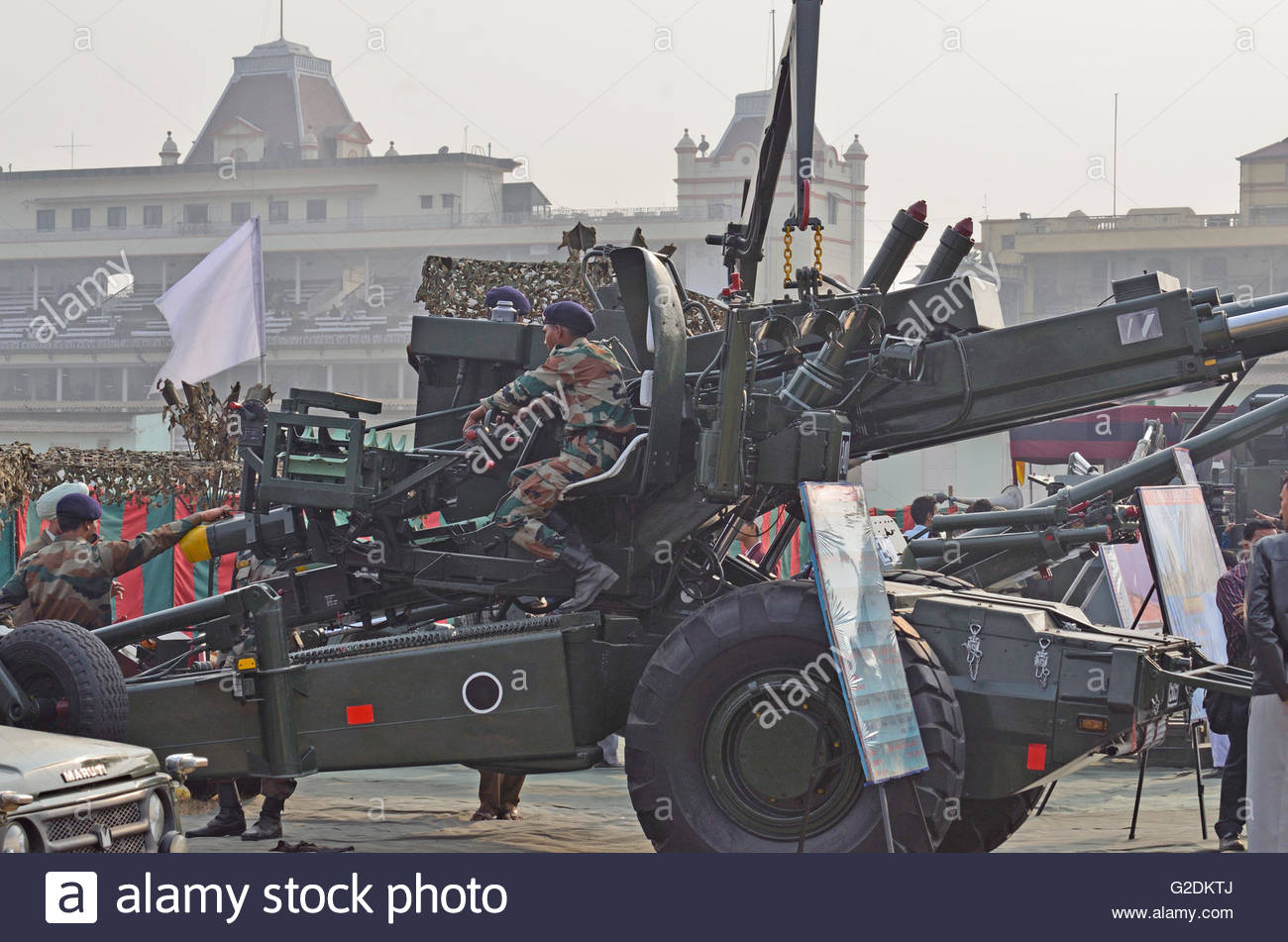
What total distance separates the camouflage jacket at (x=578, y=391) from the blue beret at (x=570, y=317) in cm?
12

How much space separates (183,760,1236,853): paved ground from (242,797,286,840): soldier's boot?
0.12 meters

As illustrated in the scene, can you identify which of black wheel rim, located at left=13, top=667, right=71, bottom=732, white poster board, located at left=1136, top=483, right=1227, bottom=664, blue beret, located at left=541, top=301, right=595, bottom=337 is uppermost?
blue beret, located at left=541, top=301, right=595, bottom=337

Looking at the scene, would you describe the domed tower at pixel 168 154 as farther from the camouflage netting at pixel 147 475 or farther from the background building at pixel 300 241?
the camouflage netting at pixel 147 475

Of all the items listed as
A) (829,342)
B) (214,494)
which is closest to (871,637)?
(829,342)

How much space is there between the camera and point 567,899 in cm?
638

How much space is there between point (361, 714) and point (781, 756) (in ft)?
6.95

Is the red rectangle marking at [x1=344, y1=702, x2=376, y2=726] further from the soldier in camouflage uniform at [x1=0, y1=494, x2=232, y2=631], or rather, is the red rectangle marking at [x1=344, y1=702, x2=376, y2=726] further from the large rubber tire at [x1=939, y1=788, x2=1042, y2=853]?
the large rubber tire at [x1=939, y1=788, x2=1042, y2=853]

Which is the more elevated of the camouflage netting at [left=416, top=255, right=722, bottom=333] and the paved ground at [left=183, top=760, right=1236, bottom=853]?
the camouflage netting at [left=416, top=255, right=722, bottom=333]

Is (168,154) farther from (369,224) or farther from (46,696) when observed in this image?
(46,696)

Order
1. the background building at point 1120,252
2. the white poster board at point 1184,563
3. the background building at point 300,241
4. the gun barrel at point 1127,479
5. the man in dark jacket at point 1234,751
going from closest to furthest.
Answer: the man in dark jacket at point 1234,751 < the white poster board at point 1184,563 < the gun barrel at point 1127,479 < the background building at point 1120,252 < the background building at point 300,241

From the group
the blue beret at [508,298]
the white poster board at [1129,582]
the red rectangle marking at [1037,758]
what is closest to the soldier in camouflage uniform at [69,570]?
the blue beret at [508,298]

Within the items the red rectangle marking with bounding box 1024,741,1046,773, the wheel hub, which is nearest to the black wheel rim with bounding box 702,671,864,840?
the wheel hub

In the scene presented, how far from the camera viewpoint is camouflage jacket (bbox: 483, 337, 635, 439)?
355 inches

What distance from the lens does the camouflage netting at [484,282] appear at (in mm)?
14672
